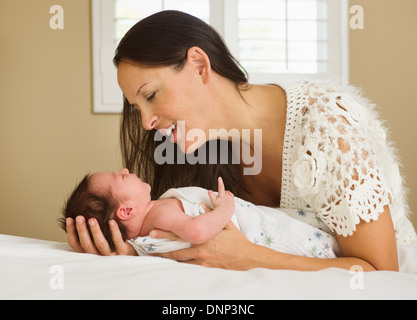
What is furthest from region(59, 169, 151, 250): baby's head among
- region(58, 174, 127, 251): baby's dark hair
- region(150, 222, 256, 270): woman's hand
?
region(150, 222, 256, 270): woman's hand

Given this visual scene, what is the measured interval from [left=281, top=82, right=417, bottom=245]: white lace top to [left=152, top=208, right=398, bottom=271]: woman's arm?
0.04m

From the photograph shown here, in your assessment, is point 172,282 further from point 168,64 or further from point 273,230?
point 168,64

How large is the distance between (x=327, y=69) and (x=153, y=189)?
177cm

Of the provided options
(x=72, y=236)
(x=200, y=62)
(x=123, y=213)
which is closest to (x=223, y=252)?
(x=123, y=213)

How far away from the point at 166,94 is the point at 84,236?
0.50 m

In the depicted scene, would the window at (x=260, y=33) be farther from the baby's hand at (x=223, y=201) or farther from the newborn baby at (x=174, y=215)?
the baby's hand at (x=223, y=201)

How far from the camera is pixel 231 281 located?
2.69 ft

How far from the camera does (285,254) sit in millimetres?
1164

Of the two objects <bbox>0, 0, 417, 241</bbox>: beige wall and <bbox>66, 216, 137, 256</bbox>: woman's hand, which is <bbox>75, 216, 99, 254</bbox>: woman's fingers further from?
<bbox>0, 0, 417, 241</bbox>: beige wall

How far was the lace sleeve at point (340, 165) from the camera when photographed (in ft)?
3.85

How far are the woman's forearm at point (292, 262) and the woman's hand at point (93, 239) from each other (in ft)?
1.12

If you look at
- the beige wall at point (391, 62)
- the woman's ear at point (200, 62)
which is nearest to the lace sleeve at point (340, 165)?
the woman's ear at point (200, 62)
